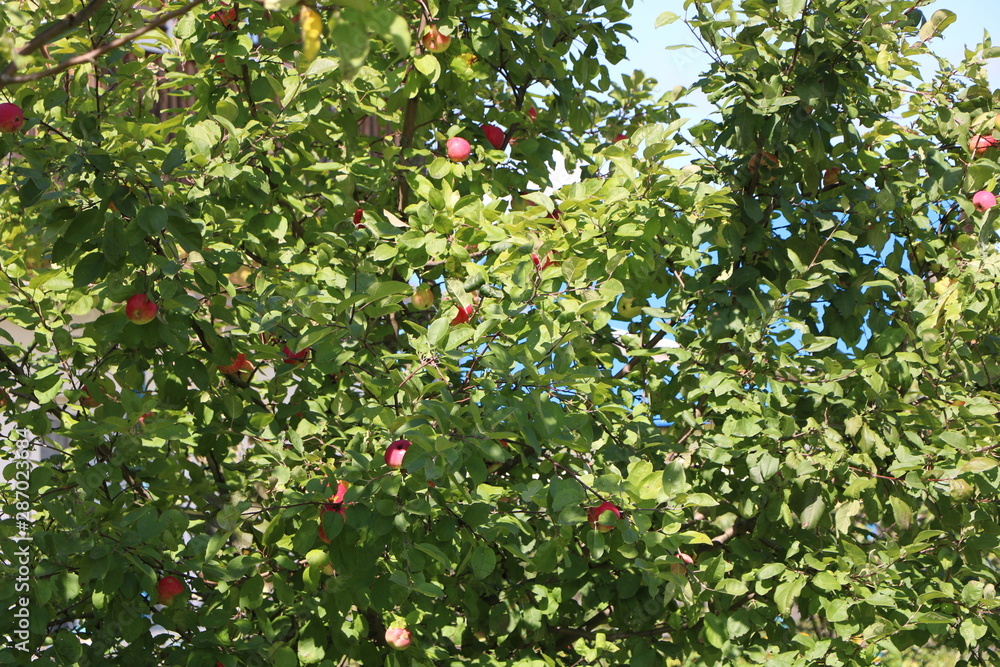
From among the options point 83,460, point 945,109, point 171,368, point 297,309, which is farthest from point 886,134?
point 83,460

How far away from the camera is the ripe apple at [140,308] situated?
→ 2.67 metres

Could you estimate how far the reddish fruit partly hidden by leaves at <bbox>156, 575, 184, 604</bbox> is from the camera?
2.74 metres

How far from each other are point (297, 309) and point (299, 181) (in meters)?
0.93

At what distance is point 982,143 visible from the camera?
3.38 m

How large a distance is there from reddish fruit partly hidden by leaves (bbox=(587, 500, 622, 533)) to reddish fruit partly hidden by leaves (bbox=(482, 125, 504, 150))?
1.62 metres

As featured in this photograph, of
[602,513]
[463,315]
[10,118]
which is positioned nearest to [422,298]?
[463,315]

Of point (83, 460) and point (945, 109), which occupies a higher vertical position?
point (945, 109)

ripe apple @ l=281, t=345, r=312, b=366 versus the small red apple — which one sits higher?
the small red apple

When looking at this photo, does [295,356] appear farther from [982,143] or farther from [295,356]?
[982,143]

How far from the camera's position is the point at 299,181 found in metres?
3.32

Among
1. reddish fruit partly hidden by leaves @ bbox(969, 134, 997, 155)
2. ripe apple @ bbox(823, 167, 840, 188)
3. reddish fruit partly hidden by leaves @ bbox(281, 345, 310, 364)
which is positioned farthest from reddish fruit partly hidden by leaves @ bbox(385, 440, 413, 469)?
reddish fruit partly hidden by leaves @ bbox(969, 134, 997, 155)

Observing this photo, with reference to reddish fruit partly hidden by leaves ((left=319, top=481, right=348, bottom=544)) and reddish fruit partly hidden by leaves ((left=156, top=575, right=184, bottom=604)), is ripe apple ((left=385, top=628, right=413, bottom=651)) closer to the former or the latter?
reddish fruit partly hidden by leaves ((left=319, top=481, right=348, bottom=544))

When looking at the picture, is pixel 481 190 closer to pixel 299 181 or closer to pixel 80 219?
pixel 299 181

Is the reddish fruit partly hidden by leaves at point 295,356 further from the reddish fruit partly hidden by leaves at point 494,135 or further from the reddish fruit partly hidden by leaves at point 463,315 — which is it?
the reddish fruit partly hidden by leaves at point 494,135
